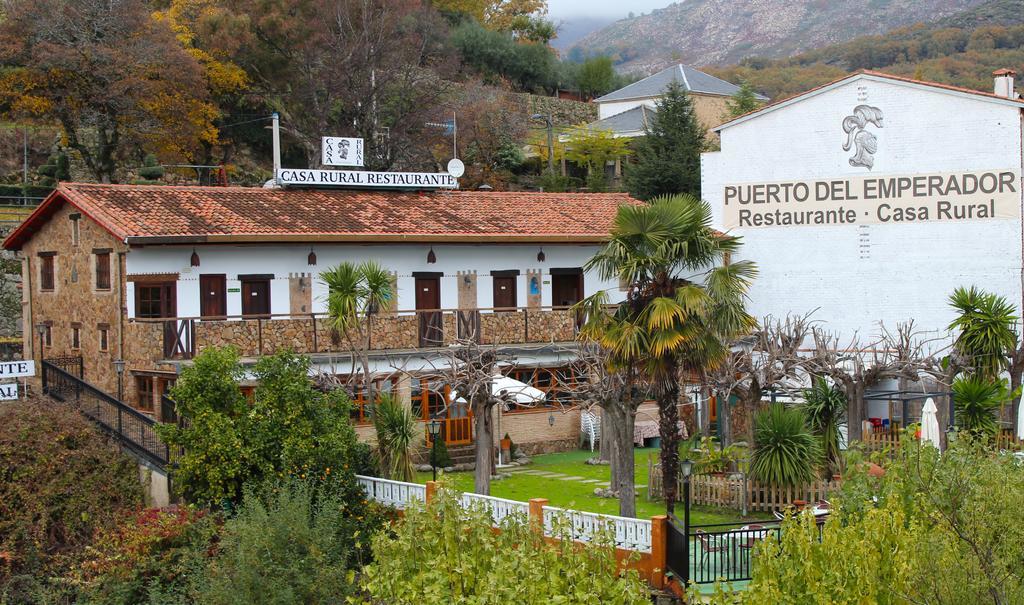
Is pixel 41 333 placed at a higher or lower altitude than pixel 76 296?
lower

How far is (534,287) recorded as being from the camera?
33.3m

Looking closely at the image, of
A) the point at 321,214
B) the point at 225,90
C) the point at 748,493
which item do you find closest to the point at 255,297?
the point at 321,214

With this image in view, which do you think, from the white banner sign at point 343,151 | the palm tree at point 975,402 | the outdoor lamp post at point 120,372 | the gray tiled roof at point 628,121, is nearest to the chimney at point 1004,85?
the palm tree at point 975,402

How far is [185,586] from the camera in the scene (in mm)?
20656

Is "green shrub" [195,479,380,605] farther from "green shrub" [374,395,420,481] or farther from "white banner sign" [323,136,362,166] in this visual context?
"white banner sign" [323,136,362,166]

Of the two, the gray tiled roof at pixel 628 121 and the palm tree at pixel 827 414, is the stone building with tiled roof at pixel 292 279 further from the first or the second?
the gray tiled roof at pixel 628 121

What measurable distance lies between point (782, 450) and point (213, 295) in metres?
13.8

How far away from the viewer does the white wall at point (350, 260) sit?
27.8 meters

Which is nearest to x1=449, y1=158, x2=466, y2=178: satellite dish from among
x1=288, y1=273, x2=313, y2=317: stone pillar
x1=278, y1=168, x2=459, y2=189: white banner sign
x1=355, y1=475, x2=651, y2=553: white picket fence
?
x1=278, y1=168, x2=459, y2=189: white banner sign

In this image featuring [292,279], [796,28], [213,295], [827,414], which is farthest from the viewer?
[796,28]

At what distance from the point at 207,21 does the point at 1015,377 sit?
37.7 m

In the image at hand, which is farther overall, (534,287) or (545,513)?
(534,287)

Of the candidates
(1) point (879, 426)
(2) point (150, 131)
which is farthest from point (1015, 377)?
(2) point (150, 131)

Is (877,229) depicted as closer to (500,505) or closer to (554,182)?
(500,505)
